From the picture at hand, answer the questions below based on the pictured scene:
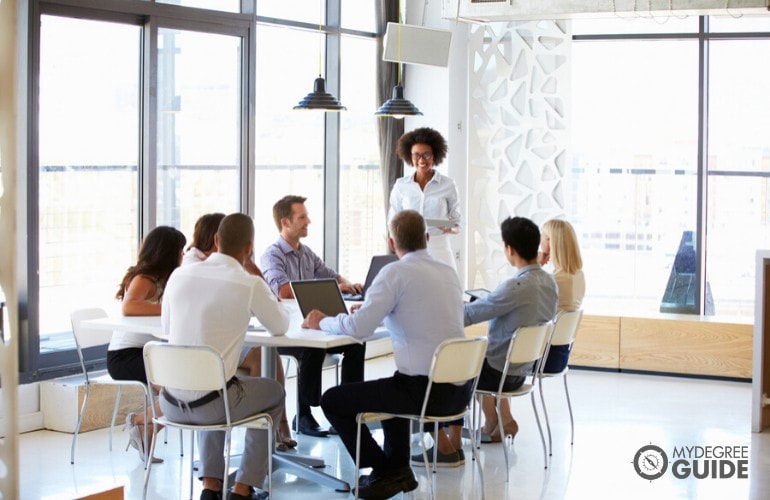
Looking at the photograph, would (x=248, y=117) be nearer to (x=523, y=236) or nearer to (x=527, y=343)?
(x=523, y=236)

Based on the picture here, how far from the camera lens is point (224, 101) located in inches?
289

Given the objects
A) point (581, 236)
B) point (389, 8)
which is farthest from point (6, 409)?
point (581, 236)

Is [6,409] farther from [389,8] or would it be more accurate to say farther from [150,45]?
[389,8]

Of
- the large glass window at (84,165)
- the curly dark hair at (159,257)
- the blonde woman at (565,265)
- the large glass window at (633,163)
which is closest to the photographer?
the curly dark hair at (159,257)

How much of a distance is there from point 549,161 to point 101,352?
4.00 m

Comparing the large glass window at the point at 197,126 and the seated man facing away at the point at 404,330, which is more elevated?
the large glass window at the point at 197,126

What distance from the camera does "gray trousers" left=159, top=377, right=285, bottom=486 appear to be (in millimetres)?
4375

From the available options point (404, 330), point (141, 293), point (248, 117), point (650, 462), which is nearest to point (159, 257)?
point (141, 293)

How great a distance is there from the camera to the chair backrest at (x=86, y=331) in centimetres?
549

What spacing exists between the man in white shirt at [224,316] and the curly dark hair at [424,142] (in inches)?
118

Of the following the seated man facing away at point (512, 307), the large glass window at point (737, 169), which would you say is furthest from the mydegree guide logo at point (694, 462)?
the large glass window at point (737, 169)

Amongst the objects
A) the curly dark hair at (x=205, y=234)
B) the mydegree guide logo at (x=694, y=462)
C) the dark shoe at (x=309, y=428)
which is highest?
the curly dark hair at (x=205, y=234)

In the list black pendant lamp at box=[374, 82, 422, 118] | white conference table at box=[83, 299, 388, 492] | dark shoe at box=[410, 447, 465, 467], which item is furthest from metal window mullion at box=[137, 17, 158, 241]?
dark shoe at box=[410, 447, 465, 467]

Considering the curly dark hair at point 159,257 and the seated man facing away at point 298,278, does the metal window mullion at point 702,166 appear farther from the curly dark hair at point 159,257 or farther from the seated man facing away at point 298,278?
the curly dark hair at point 159,257
